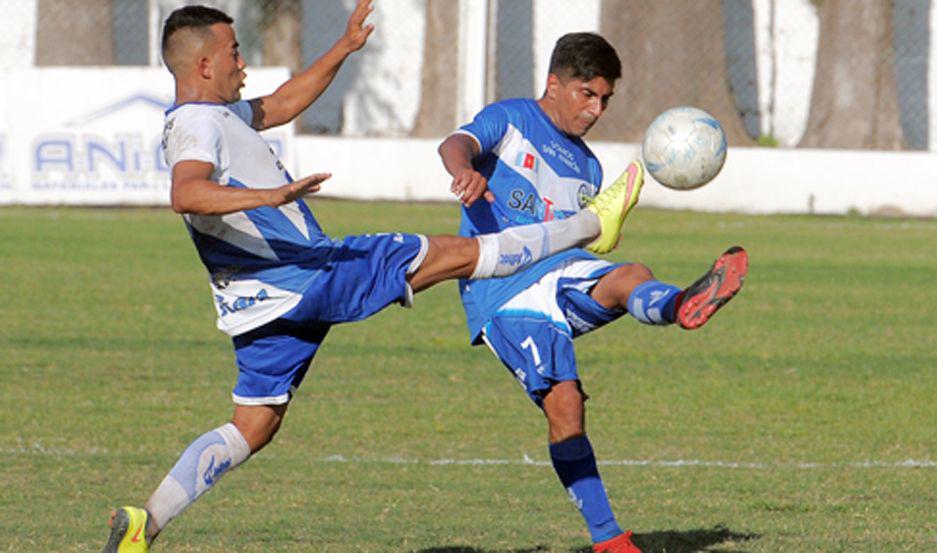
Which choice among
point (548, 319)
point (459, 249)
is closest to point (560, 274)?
point (548, 319)

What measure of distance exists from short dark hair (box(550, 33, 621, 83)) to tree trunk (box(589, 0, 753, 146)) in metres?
16.7

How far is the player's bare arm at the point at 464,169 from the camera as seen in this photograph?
5.80 m

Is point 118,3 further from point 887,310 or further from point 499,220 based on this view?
point 499,220

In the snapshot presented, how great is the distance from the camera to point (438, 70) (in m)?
25.3

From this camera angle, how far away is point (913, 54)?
27234 millimetres

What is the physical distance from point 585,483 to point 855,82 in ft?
60.5

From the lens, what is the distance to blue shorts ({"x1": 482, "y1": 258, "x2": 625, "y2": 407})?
20.3 ft

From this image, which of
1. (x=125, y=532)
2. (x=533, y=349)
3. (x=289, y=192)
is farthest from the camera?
(x=533, y=349)

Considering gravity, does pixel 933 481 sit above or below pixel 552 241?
below

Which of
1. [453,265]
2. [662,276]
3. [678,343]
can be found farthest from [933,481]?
[662,276]

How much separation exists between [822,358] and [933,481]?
3.84 m

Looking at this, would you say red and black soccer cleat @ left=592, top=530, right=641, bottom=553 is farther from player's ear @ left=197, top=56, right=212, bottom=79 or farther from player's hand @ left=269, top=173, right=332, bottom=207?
player's ear @ left=197, top=56, right=212, bottom=79

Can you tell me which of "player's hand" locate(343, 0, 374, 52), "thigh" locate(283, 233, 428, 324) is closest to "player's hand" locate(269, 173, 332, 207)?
"thigh" locate(283, 233, 428, 324)

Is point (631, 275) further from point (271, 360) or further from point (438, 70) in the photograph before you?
point (438, 70)
